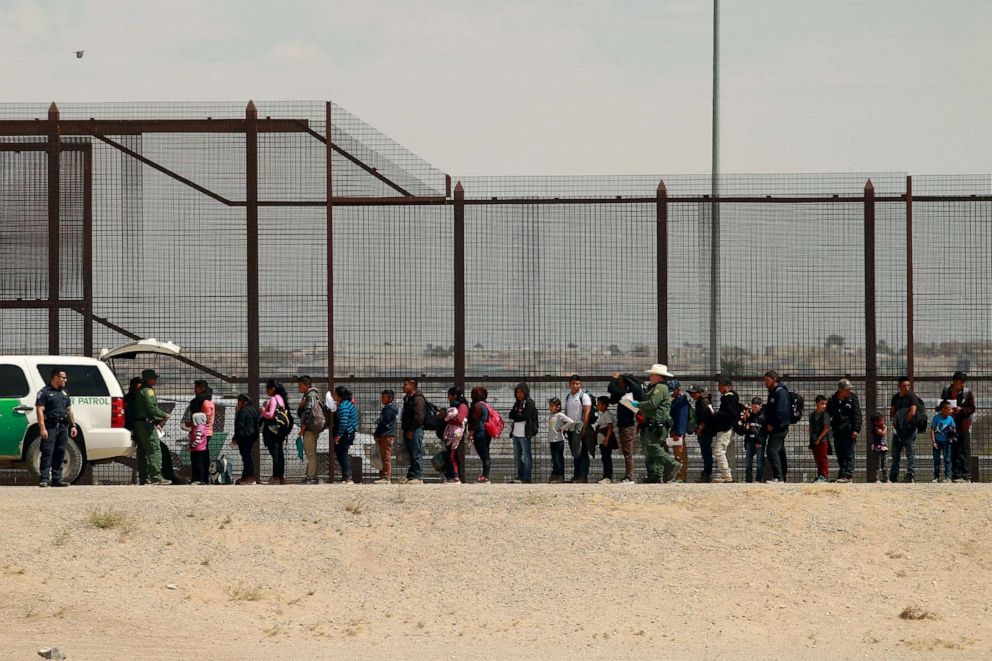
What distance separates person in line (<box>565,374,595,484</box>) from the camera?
68.3 feet

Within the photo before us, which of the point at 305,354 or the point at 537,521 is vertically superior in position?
the point at 305,354

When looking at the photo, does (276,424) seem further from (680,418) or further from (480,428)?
(680,418)

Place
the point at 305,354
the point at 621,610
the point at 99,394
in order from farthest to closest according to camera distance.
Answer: the point at 305,354
the point at 99,394
the point at 621,610

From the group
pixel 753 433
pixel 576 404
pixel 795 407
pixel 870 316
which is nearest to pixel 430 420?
pixel 576 404

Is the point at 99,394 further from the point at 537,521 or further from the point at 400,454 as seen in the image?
the point at 537,521

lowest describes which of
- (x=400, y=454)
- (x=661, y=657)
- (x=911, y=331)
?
(x=661, y=657)

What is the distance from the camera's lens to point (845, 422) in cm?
2089

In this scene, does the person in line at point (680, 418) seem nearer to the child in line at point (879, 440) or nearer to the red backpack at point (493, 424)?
the red backpack at point (493, 424)

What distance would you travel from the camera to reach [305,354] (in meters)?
22.3

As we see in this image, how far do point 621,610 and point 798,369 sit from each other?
25.2 feet

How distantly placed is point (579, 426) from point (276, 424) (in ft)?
A: 12.2

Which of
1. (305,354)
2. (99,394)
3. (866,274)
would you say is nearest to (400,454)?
(305,354)

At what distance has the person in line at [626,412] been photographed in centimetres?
2048

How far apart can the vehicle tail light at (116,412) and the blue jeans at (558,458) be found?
5.23 metres
